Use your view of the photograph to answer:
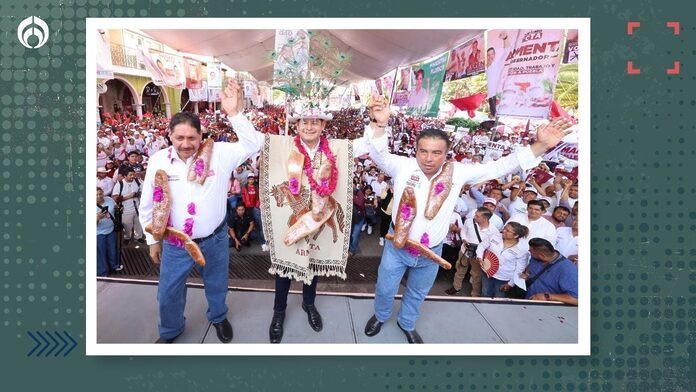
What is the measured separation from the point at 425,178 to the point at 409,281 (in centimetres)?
75

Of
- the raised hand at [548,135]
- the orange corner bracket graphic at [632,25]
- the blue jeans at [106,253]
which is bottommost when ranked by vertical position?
the blue jeans at [106,253]

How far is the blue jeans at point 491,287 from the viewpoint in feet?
10.8

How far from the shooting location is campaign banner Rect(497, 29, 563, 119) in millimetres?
2615

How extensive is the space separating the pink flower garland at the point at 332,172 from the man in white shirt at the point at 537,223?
216 cm

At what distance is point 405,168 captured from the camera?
217 centimetres

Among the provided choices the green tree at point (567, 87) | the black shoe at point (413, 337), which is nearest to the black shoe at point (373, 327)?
the black shoe at point (413, 337)

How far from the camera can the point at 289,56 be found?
2156mm

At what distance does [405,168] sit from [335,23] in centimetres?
97

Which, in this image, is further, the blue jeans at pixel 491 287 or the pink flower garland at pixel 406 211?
the blue jeans at pixel 491 287

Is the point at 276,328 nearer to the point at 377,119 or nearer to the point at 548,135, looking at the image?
the point at 377,119

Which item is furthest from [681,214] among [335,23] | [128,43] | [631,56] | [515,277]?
[128,43]

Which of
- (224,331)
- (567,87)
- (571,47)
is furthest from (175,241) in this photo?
(567,87)

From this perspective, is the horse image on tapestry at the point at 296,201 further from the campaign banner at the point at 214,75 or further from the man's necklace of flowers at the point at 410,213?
the campaign banner at the point at 214,75

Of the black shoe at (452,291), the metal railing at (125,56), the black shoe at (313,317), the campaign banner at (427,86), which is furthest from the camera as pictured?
the campaign banner at (427,86)
